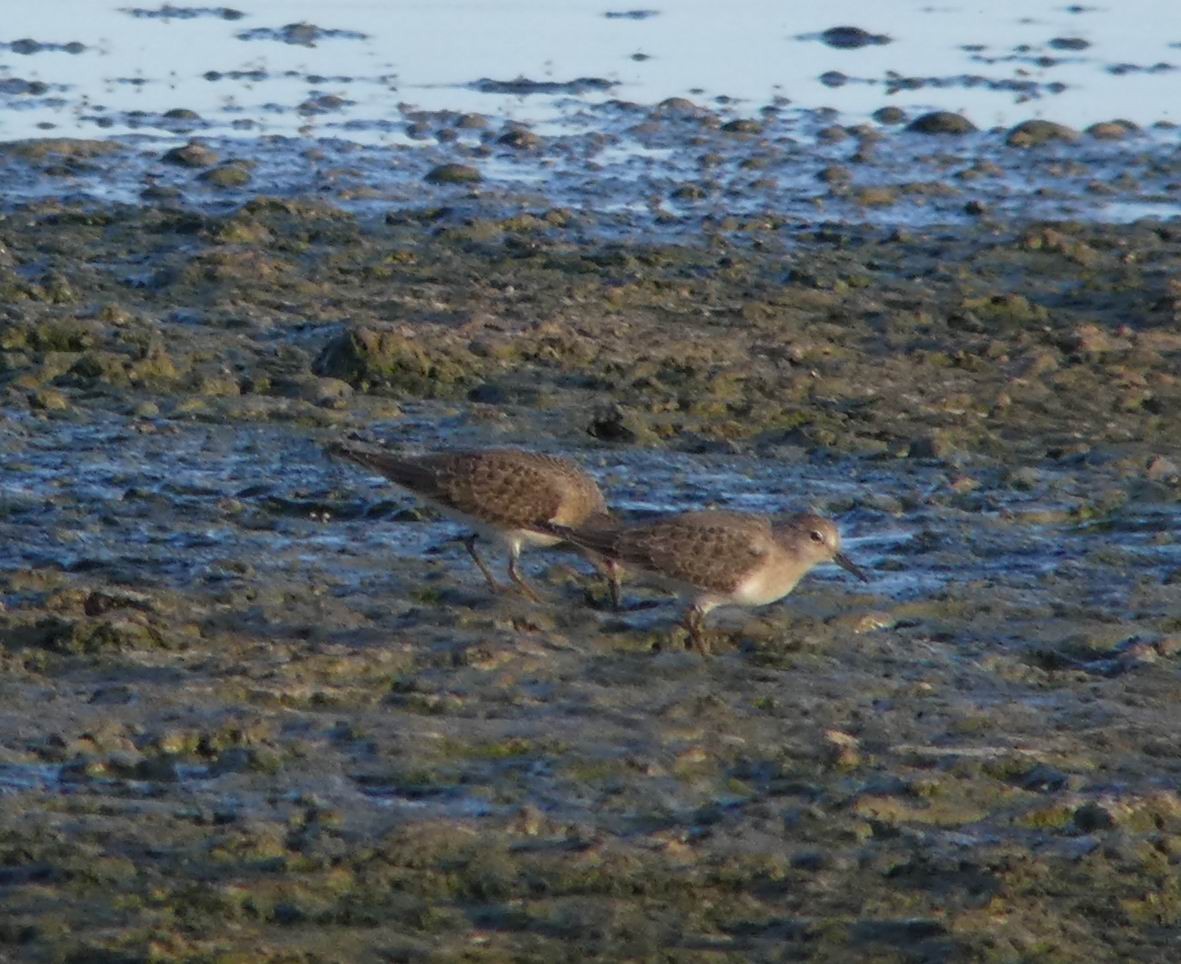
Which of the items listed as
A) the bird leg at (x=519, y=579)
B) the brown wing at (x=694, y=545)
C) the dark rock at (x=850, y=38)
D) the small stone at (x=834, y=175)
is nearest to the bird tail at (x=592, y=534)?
the brown wing at (x=694, y=545)

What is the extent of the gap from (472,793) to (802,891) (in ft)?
3.30

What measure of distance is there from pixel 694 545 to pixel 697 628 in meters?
0.28

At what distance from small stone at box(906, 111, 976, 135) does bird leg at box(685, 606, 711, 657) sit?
10.1 metres

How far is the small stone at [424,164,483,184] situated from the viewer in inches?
603

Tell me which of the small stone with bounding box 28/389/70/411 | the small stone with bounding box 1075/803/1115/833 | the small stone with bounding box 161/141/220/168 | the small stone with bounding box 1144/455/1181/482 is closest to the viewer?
the small stone with bounding box 1075/803/1115/833

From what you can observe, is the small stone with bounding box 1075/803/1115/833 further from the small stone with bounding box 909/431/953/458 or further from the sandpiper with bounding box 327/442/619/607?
the small stone with bounding box 909/431/953/458

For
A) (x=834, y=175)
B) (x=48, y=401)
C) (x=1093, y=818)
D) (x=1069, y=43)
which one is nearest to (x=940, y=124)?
(x=834, y=175)

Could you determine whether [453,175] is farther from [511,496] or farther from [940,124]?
[511,496]

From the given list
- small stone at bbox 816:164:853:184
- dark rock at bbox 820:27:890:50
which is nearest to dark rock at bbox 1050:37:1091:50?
dark rock at bbox 820:27:890:50

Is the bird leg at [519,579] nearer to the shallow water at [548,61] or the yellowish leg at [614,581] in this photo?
the yellowish leg at [614,581]

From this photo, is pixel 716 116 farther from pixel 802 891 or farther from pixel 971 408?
pixel 802 891

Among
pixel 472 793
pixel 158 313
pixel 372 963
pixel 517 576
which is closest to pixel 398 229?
pixel 158 313

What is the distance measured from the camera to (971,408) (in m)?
10.9

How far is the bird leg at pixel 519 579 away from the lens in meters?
8.27
